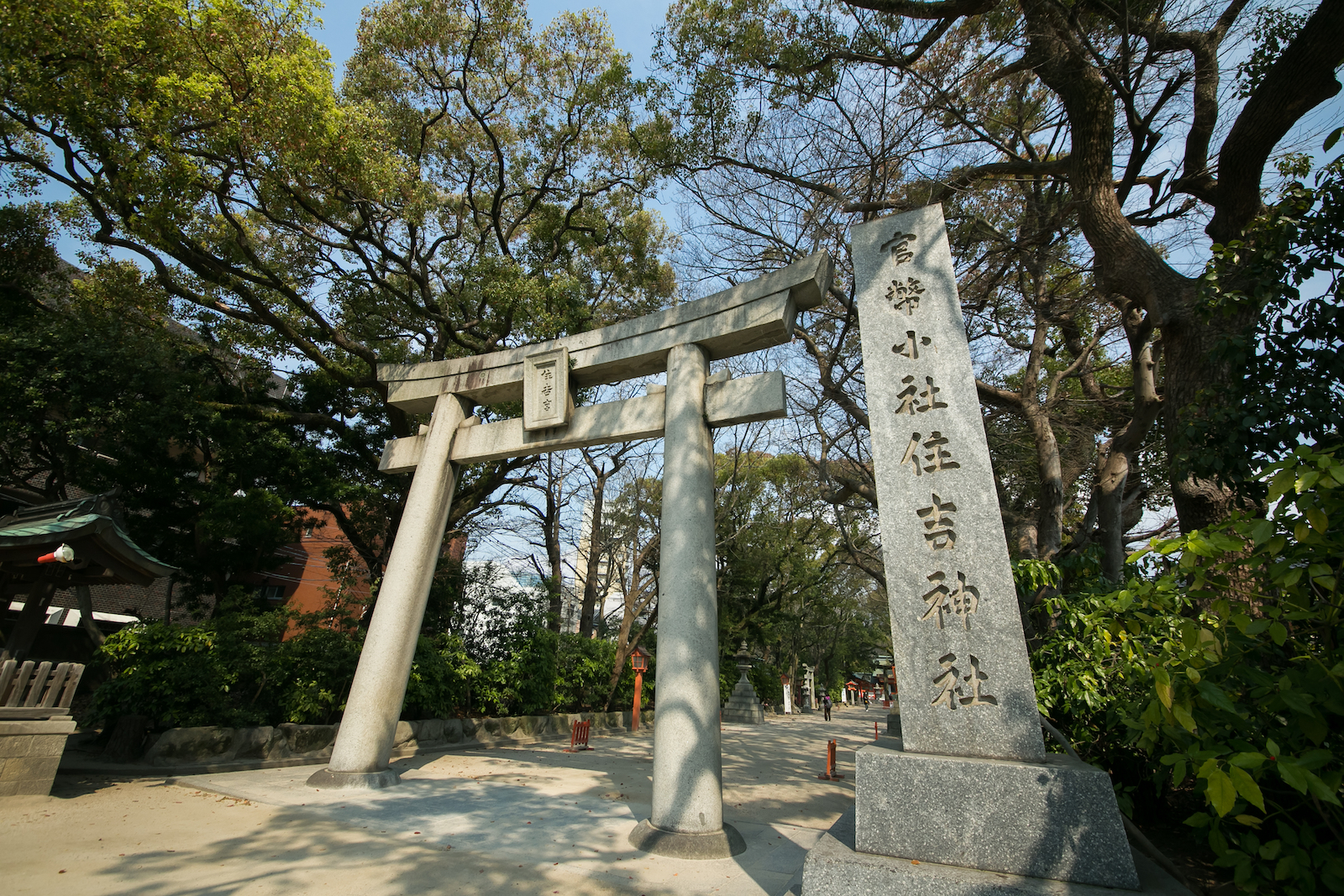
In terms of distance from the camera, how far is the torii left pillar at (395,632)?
20.5 ft

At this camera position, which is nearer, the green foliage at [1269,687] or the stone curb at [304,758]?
the green foliage at [1269,687]

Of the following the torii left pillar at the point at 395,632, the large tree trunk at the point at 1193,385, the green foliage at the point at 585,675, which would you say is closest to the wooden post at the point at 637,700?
the green foliage at the point at 585,675

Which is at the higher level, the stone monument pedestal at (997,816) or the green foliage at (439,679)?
the green foliage at (439,679)

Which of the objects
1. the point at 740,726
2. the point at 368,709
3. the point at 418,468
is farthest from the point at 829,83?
the point at 740,726

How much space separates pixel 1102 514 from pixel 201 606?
605 inches

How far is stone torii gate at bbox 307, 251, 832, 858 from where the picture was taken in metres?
4.77

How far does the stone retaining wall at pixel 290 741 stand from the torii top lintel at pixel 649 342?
440 centimetres

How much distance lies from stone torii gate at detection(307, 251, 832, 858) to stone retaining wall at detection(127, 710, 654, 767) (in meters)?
1.70

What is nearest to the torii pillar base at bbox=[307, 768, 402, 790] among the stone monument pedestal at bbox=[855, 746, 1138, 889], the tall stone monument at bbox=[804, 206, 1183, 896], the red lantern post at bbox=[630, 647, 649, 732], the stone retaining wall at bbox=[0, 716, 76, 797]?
the stone retaining wall at bbox=[0, 716, 76, 797]

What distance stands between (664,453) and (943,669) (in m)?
3.23

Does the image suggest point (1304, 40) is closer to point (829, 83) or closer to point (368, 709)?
point (829, 83)

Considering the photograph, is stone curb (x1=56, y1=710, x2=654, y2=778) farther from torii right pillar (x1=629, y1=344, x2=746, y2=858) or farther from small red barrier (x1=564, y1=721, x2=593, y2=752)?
torii right pillar (x1=629, y1=344, x2=746, y2=858)

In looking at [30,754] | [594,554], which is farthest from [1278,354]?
[594,554]

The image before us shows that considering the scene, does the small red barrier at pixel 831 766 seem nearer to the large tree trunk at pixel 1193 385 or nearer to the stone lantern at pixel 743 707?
the large tree trunk at pixel 1193 385
